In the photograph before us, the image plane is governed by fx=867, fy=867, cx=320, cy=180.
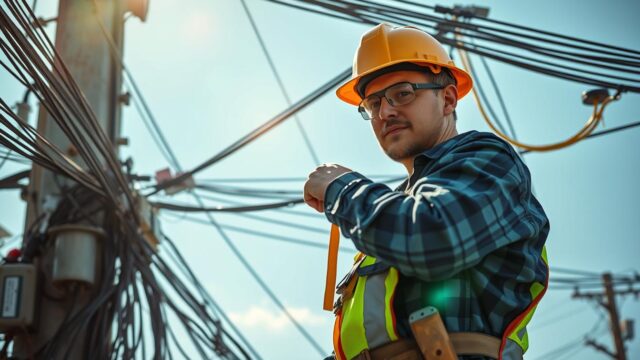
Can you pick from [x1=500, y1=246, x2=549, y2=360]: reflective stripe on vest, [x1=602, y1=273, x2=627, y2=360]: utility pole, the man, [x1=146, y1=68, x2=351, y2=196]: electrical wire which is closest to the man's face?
the man

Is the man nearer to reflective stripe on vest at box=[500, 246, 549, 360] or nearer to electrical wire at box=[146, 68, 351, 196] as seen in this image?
reflective stripe on vest at box=[500, 246, 549, 360]

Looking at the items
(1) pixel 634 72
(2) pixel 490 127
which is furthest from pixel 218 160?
(1) pixel 634 72

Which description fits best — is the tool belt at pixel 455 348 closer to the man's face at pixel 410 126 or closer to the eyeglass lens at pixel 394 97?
the man's face at pixel 410 126

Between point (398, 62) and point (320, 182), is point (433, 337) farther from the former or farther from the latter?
point (398, 62)

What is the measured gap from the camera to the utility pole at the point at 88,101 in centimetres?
502

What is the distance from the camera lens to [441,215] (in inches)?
80.0

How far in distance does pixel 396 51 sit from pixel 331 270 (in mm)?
692

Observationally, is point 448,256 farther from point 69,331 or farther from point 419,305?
point 69,331

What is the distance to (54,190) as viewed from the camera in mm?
5363

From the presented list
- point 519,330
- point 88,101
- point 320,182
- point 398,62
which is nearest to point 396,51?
point 398,62

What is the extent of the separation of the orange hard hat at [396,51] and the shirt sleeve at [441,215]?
46cm

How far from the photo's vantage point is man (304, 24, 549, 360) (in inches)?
80.5

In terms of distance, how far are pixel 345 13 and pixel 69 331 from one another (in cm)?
236

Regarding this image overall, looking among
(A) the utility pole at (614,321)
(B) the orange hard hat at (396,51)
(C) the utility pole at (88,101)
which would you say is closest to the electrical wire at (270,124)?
(C) the utility pole at (88,101)
